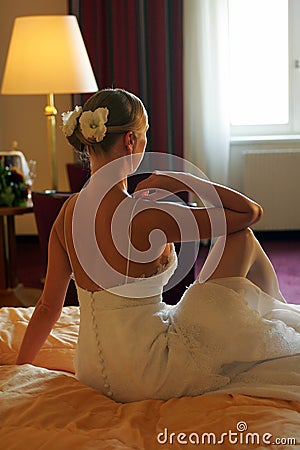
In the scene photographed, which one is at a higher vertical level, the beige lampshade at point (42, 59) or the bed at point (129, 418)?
the beige lampshade at point (42, 59)

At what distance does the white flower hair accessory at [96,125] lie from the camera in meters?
1.95

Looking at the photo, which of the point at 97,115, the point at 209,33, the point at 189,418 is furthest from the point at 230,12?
the point at 189,418

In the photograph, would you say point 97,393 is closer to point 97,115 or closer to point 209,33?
point 97,115

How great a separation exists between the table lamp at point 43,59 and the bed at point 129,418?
2456mm

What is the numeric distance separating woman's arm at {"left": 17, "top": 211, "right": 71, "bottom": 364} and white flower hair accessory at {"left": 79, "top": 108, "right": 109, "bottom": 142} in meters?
0.30

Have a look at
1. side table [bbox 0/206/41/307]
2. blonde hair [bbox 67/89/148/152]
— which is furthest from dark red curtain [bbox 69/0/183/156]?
blonde hair [bbox 67/89/148/152]

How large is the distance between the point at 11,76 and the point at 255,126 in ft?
7.61

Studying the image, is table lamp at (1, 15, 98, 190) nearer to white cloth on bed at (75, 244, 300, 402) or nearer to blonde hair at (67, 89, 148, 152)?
blonde hair at (67, 89, 148, 152)

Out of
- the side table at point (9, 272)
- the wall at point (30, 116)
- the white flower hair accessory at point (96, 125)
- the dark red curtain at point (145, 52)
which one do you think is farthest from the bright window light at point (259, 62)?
the white flower hair accessory at point (96, 125)

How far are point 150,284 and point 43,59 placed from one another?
2.47 m

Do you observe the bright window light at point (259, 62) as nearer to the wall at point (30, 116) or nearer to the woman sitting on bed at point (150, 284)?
the wall at point (30, 116)

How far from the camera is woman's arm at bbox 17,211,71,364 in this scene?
212 centimetres

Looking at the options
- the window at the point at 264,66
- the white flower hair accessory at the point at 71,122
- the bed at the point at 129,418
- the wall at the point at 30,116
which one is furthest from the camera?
the wall at the point at 30,116

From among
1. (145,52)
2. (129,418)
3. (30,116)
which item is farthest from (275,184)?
(129,418)
